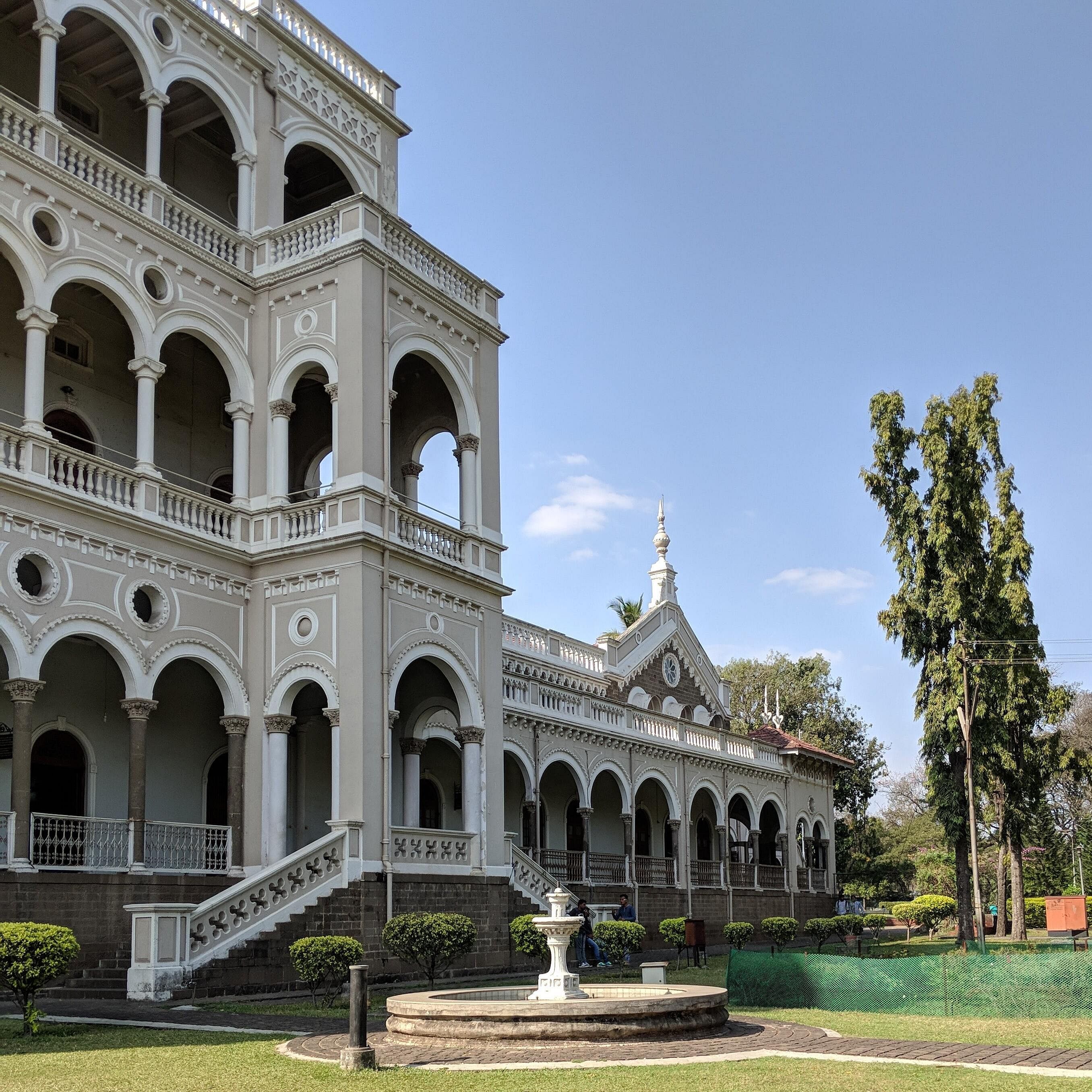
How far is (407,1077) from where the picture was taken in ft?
34.7

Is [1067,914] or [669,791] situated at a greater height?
[669,791]

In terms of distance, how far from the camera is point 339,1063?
11172mm

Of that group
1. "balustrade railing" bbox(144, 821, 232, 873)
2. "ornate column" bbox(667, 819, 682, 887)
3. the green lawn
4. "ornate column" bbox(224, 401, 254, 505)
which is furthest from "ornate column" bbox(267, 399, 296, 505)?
"ornate column" bbox(667, 819, 682, 887)

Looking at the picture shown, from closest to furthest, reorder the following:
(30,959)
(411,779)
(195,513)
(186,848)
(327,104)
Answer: (30,959) → (186,848) → (195,513) → (411,779) → (327,104)

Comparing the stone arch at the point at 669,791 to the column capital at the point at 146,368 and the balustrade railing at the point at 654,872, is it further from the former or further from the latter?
the column capital at the point at 146,368

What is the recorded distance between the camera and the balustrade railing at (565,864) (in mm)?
30891

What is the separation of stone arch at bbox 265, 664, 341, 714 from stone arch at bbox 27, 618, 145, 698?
2264 mm

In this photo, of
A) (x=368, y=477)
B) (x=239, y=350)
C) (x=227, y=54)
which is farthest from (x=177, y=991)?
(x=227, y=54)

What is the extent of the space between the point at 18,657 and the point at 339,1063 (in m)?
9.79

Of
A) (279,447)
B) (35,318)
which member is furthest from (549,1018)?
(279,447)

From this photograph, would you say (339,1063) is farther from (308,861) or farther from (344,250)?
(344,250)

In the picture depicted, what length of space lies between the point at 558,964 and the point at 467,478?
1260 cm

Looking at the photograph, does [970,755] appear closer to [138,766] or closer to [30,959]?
[138,766]

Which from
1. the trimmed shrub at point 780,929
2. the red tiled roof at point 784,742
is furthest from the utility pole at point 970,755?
the red tiled roof at point 784,742
